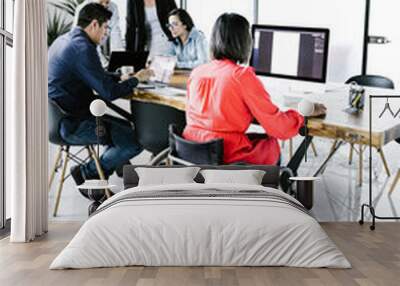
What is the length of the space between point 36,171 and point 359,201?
3.04 m

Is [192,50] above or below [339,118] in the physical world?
above

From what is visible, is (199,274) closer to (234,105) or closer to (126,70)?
(234,105)

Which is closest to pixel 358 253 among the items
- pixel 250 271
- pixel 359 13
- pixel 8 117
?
pixel 250 271

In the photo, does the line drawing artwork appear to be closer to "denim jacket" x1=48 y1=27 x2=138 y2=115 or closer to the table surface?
the table surface

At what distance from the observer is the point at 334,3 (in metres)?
6.48

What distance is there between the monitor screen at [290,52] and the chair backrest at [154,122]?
0.90 metres

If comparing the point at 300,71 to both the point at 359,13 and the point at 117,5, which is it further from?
the point at 117,5

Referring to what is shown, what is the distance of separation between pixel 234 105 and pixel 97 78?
1361 millimetres

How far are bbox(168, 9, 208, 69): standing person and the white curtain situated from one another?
4.28ft

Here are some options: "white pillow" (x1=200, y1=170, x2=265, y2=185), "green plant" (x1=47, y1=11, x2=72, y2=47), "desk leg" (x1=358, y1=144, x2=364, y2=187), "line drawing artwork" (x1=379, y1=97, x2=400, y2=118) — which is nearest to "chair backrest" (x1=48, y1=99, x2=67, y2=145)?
"green plant" (x1=47, y1=11, x2=72, y2=47)

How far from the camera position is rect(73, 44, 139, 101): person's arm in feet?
21.1

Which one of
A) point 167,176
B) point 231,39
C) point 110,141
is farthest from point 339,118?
point 110,141

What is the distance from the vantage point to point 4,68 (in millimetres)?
5891

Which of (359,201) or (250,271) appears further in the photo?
(359,201)
